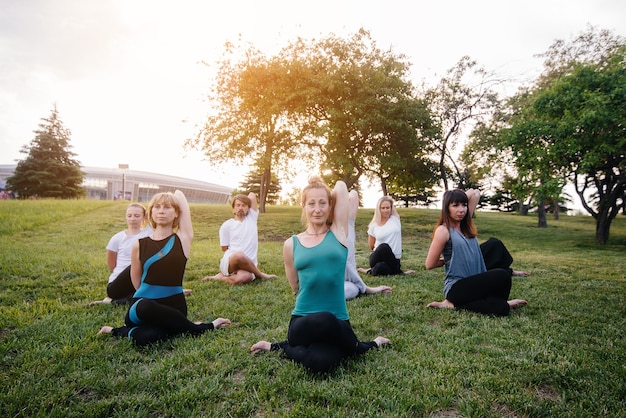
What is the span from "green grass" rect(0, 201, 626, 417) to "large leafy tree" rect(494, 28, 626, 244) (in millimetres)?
10230

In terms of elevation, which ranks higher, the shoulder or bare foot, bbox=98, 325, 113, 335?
the shoulder

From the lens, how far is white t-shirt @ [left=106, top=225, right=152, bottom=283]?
5418mm

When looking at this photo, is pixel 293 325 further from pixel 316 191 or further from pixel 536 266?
pixel 536 266

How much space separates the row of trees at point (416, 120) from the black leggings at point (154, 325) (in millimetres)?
15592

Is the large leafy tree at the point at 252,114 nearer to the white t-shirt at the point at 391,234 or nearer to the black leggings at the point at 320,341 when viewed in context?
the white t-shirt at the point at 391,234

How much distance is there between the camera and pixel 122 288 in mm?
5105

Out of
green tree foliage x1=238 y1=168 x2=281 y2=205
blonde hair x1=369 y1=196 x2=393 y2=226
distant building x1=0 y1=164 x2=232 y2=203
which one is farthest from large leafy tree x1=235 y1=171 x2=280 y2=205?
blonde hair x1=369 y1=196 x2=393 y2=226

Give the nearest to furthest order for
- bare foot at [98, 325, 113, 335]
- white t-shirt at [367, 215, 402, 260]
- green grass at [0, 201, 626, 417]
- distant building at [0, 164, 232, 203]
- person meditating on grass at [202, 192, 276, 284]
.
A: green grass at [0, 201, 626, 417], bare foot at [98, 325, 113, 335], person meditating on grass at [202, 192, 276, 284], white t-shirt at [367, 215, 402, 260], distant building at [0, 164, 232, 203]

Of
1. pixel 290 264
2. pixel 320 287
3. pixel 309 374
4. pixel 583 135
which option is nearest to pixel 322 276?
pixel 320 287

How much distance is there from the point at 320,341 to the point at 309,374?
0.94ft

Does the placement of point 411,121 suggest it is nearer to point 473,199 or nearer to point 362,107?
point 362,107

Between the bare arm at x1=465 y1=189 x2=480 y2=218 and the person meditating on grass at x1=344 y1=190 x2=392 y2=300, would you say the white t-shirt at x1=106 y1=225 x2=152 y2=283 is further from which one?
the bare arm at x1=465 y1=189 x2=480 y2=218

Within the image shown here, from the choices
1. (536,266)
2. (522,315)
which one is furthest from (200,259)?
(536,266)

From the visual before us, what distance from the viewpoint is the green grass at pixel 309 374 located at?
2596 mm
